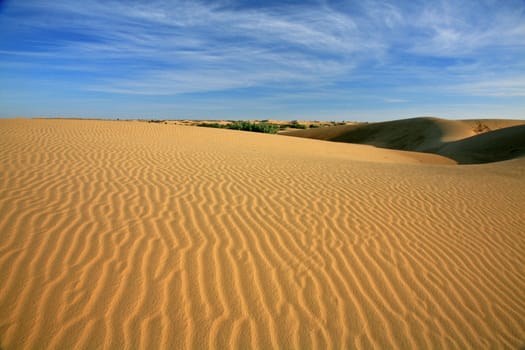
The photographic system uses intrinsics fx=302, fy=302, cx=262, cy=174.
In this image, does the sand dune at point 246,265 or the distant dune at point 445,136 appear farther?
the distant dune at point 445,136

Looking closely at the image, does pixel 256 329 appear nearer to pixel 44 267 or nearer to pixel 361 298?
pixel 361 298

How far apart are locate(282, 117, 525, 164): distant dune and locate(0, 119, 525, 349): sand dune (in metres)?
16.8

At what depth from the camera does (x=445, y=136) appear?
28484 millimetres

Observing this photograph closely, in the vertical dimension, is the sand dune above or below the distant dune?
below

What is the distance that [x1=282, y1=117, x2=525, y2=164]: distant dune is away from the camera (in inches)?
781

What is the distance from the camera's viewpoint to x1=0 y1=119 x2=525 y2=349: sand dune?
263 cm

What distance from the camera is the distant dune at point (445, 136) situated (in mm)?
19828

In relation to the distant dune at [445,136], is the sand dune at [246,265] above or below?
below

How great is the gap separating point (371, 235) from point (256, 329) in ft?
8.11

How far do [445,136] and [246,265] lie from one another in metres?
30.9

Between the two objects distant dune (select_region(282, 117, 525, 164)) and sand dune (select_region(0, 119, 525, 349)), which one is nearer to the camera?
sand dune (select_region(0, 119, 525, 349))

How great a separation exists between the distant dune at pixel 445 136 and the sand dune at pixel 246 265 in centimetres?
1680

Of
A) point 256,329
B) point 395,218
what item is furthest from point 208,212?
point 395,218

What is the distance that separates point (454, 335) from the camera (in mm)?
2838
